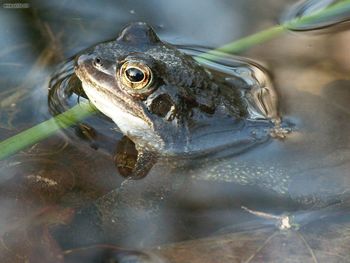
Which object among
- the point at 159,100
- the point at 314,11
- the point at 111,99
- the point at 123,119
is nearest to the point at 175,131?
the point at 159,100

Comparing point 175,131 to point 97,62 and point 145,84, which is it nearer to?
point 145,84

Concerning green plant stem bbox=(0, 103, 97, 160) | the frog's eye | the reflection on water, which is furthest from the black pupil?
the reflection on water

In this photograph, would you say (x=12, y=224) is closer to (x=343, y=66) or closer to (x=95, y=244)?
(x=95, y=244)

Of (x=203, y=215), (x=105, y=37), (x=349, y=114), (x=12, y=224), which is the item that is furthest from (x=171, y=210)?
(x=105, y=37)

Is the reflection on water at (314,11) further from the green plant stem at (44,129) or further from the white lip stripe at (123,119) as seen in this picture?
the green plant stem at (44,129)

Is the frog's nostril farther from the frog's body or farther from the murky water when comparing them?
the murky water
